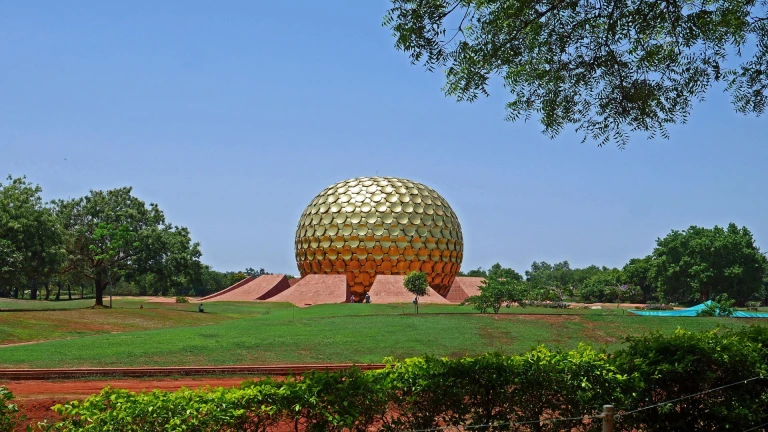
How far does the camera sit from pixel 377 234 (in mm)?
42094

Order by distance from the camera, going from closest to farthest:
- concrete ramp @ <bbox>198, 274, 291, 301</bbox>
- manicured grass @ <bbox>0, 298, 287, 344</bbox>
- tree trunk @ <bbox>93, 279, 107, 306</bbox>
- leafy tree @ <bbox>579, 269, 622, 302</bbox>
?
manicured grass @ <bbox>0, 298, 287, 344</bbox>, tree trunk @ <bbox>93, 279, 107, 306</bbox>, concrete ramp @ <bbox>198, 274, 291, 301</bbox>, leafy tree @ <bbox>579, 269, 622, 302</bbox>

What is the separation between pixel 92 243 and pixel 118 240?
4402 millimetres

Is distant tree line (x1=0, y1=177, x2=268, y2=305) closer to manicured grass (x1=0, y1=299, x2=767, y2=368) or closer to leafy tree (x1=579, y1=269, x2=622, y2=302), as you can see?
manicured grass (x1=0, y1=299, x2=767, y2=368)

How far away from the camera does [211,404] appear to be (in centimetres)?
507


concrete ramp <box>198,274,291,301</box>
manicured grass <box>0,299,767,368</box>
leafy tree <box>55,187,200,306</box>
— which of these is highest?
leafy tree <box>55,187,200,306</box>

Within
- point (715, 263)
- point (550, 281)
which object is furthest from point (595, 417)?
point (550, 281)

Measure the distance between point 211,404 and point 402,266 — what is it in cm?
3753

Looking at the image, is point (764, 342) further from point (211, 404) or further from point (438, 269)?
point (438, 269)

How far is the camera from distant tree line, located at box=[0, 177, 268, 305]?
31.2 metres

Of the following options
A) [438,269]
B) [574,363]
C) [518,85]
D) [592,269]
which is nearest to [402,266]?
[438,269]

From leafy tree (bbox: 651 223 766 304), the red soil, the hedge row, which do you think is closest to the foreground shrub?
the hedge row

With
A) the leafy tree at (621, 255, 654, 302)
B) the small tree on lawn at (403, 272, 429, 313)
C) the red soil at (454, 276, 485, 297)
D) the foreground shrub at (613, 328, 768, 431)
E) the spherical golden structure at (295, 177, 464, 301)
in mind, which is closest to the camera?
the foreground shrub at (613, 328, 768, 431)

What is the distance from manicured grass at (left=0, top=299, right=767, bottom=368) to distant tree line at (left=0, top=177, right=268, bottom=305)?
8.77m

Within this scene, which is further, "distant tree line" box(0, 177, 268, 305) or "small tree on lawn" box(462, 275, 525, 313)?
"distant tree line" box(0, 177, 268, 305)
